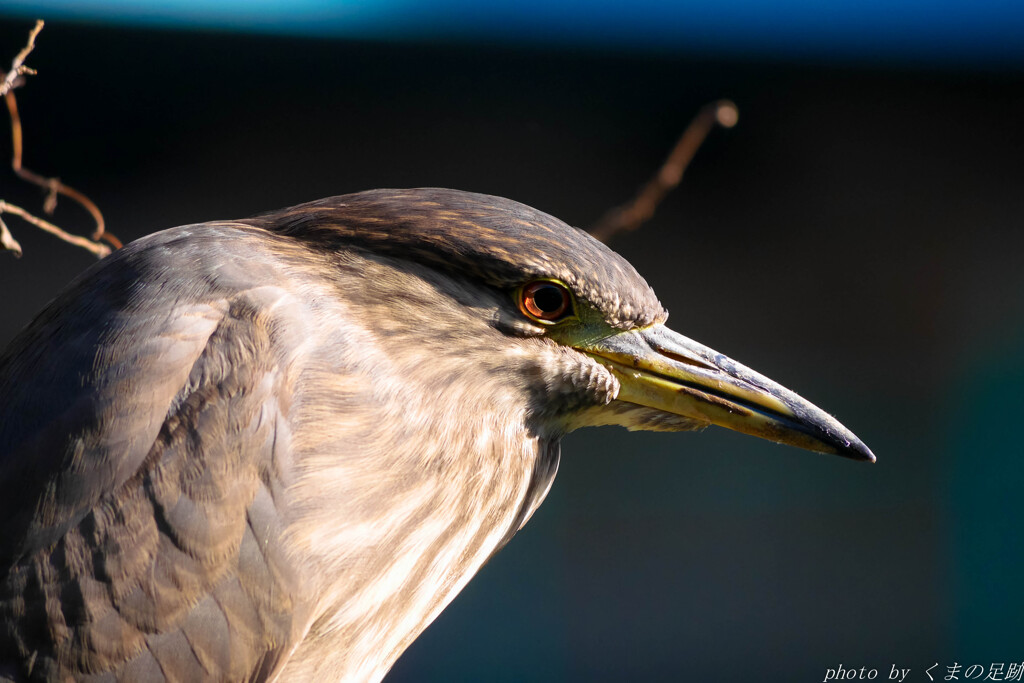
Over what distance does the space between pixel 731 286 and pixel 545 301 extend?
13.5 feet

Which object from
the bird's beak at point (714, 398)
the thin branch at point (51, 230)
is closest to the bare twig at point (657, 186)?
the bird's beak at point (714, 398)

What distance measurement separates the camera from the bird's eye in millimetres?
1890

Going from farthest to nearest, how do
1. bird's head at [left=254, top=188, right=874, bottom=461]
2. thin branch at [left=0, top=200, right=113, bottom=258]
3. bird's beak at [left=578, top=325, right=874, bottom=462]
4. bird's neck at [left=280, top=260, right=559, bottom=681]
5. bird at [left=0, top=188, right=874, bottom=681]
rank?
thin branch at [left=0, top=200, right=113, bottom=258]
bird's beak at [left=578, top=325, right=874, bottom=462]
bird's head at [left=254, top=188, right=874, bottom=461]
bird's neck at [left=280, top=260, right=559, bottom=681]
bird at [left=0, top=188, right=874, bottom=681]

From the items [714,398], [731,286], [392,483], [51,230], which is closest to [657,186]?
[714,398]

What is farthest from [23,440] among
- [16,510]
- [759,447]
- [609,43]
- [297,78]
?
[759,447]

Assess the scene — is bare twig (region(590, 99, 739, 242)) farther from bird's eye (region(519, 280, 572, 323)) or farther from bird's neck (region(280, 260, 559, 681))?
bird's neck (region(280, 260, 559, 681))

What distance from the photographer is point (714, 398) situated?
200cm

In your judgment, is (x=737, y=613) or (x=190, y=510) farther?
(x=737, y=613)

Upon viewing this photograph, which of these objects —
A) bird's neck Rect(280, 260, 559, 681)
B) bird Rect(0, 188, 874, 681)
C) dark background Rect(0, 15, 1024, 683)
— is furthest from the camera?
dark background Rect(0, 15, 1024, 683)

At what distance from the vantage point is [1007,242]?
586 cm

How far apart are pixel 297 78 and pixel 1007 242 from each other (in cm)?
413

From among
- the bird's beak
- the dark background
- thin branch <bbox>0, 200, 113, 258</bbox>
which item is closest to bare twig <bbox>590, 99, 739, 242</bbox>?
the bird's beak

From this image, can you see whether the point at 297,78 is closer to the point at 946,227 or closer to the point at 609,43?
the point at 609,43

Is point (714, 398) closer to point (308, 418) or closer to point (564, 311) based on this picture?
point (564, 311)
